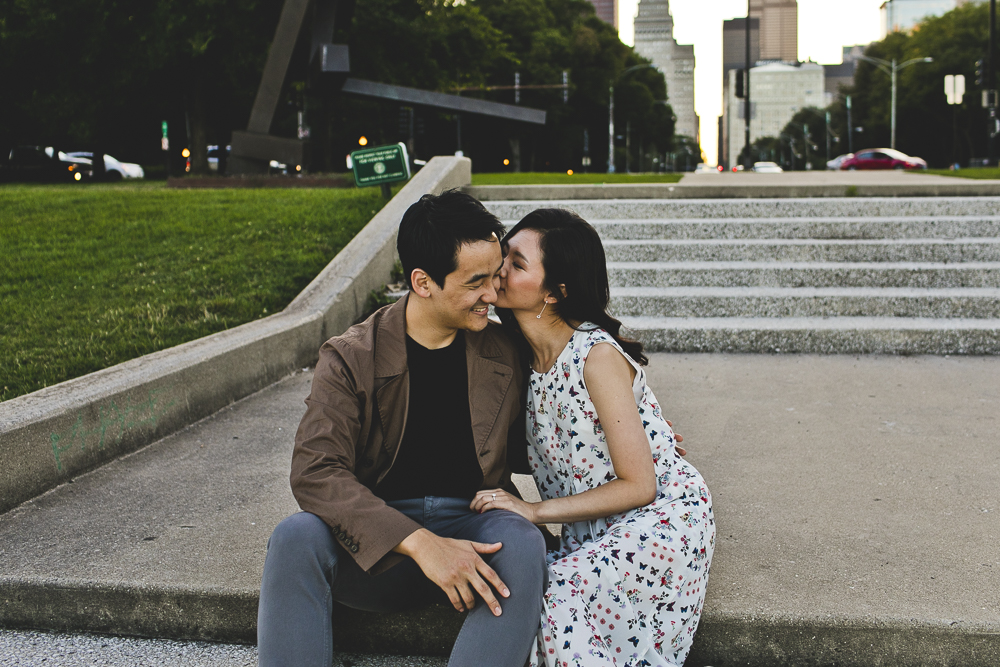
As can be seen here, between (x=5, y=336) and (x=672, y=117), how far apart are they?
10546 cm

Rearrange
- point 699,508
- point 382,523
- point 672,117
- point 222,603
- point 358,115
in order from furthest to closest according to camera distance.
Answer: point 672,117, point 358,115, point 222,603, point 699,508, point 382,523

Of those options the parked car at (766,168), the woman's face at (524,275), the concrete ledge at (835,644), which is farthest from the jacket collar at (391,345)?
the parked car at (766,168)

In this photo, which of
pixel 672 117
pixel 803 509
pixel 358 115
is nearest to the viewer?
pixel 803 509

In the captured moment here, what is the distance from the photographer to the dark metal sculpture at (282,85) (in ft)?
46.6

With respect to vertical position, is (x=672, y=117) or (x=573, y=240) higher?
(x=672, y=117)

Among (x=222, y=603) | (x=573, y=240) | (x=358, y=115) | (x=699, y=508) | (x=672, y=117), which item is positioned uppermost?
(x=672, y=117)

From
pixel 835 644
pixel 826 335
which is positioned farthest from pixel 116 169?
pixel 835 644

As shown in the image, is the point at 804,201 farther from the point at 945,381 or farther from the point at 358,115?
the point at 358,115

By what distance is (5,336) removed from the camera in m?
5.04

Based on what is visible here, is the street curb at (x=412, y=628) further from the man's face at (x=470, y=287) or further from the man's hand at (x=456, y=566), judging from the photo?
the man's face at (x=470, y=287)

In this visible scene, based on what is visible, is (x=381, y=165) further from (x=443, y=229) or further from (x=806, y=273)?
(x=443, y=229)

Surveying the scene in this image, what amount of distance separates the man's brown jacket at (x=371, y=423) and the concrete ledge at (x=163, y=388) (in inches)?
69.3

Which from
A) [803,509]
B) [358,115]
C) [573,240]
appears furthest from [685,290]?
[358,115]

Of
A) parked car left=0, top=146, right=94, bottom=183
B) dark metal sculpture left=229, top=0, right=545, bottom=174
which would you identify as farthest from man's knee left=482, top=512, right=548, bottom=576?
parked car left=0, top=146, right=94, bottom=183
